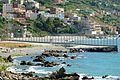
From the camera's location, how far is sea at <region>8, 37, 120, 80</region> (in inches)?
2116

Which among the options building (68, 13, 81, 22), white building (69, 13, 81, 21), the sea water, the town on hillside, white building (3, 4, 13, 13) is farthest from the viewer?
white building (69, 13, 81, 21)

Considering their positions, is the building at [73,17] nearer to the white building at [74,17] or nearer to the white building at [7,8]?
the white building at [74,17]

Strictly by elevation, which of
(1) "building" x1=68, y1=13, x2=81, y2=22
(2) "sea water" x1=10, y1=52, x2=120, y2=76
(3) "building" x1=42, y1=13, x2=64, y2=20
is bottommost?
(2) "sea water" x1=10, y1=52, x2=120, y2=76

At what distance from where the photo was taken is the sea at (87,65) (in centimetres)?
5375

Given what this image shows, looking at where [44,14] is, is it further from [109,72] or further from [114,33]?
[109,72]

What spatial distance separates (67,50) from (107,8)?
110 m

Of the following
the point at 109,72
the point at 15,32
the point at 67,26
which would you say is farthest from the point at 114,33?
the point at 109,72

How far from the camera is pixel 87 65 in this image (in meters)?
63.8

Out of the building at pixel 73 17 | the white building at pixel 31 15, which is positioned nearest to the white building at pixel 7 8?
the white building at pixel 31 15

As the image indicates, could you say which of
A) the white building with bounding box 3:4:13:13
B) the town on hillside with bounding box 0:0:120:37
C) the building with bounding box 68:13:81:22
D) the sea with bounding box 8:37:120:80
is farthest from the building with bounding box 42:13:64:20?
the sea with bounding box 8:37:120:80

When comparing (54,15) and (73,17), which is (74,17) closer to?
(73,17)

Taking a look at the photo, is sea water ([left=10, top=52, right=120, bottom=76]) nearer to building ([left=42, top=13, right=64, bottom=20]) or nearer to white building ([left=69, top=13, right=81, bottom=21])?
building ([left=42, top=13, right=64, bottom=20])

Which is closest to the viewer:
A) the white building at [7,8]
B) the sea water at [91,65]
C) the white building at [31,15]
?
the sea water at [91,65]

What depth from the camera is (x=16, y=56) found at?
236 feet
